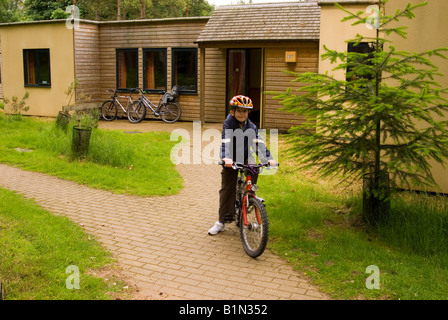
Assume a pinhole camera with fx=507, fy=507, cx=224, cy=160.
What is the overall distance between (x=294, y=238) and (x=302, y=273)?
3.39 ft

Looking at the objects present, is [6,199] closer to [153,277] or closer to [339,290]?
[153,277]

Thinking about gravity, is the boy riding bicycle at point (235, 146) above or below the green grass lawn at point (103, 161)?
Result: above

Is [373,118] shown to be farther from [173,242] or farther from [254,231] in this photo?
[173,242]

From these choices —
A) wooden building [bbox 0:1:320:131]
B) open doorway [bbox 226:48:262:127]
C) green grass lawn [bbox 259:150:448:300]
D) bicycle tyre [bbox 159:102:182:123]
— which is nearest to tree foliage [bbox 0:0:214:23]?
wooden building [bbox 0:1:320:131]

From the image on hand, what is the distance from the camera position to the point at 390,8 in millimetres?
8672

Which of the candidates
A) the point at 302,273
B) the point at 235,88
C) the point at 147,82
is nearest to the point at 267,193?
the point at 302,273

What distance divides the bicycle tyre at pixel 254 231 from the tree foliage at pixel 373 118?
3.43ft

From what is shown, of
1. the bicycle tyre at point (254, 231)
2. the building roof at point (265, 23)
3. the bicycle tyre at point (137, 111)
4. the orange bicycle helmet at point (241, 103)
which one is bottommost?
the bicycle tyre at point (254, 231)

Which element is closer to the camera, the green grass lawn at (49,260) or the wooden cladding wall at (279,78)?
the green grass lawn at (49,260)

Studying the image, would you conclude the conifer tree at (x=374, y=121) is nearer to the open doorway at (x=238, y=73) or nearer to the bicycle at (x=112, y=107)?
the open doorway at (x=238, y=73)

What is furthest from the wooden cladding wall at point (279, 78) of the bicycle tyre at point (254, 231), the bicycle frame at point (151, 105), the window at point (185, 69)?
the bicycle tyre at point (254, 231)

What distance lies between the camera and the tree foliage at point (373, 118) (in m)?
5.90

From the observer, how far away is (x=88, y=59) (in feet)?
66.6
